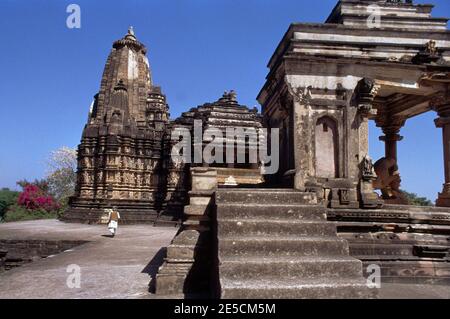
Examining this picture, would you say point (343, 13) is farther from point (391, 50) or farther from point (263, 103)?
point (263, 103)

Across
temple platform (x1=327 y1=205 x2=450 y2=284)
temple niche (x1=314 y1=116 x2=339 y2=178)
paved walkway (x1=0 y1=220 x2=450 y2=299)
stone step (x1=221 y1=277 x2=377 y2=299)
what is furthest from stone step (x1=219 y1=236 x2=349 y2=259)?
temple niche (x1=314 y1=116 x2=339 y2=178)

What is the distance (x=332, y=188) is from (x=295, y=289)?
3097 mm

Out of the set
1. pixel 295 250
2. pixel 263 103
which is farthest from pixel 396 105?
pixel 295 250

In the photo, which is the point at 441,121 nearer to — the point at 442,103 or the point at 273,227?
the point at 442,103

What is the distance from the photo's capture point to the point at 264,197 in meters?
5.09

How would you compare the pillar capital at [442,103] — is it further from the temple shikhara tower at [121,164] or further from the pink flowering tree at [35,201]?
the pink flowering tree at [35,201]

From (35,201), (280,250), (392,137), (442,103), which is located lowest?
(35,201)

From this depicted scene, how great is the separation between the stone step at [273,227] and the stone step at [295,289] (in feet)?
2.66

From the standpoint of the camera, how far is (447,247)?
5832mm

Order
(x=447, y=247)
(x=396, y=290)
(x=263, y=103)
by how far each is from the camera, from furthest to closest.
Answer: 1. (x=263, y=103)
2. (x=447, y=247)
3. (x=396, y=290)

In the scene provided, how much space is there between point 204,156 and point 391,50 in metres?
12.3

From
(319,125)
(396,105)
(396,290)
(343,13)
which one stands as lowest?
(396,290)

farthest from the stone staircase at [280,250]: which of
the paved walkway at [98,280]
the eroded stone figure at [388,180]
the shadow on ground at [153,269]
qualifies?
the eroded stone figure at [388,180]

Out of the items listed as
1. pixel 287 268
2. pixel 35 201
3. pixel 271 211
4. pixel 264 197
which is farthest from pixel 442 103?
pixel 35 201
